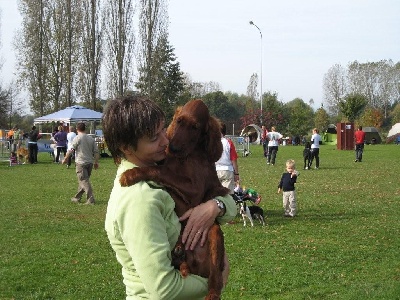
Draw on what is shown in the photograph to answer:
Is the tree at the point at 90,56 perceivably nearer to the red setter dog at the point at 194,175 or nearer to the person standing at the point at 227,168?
the person standing at the point at 227,168

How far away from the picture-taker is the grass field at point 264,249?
22.6 ft

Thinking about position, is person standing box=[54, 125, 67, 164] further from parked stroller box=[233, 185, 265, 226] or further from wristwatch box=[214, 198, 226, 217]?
wristwatch box=[214, 198, 226, 217]

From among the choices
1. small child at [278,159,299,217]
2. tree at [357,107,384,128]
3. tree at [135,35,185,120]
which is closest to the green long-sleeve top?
A: small child at [278,159,299,217]

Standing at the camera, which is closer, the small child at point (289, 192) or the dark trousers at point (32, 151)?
the small child at point (289, 192)

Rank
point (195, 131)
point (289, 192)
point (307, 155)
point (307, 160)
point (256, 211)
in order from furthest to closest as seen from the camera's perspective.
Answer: point (307, 160) → point (307, 155) → point (289, 192) → point (256, 211) → point (195, 131)

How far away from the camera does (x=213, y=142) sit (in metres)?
2.48

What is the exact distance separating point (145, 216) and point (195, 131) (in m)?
0.50

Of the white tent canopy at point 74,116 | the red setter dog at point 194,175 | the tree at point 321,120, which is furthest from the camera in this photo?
the tree at point 321,120

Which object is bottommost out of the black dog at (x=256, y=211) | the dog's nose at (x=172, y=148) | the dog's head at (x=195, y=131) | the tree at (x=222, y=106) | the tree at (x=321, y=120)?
the black dog at (x=256, y=211)

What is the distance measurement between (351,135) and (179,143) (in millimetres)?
48245

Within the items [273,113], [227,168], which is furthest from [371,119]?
[227,168]

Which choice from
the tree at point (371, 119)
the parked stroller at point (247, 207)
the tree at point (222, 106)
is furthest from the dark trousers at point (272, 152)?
the tree at point (222, 106)

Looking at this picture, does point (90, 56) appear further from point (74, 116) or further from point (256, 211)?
point (256, 211)

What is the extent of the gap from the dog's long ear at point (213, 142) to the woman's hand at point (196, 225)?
0.25m
